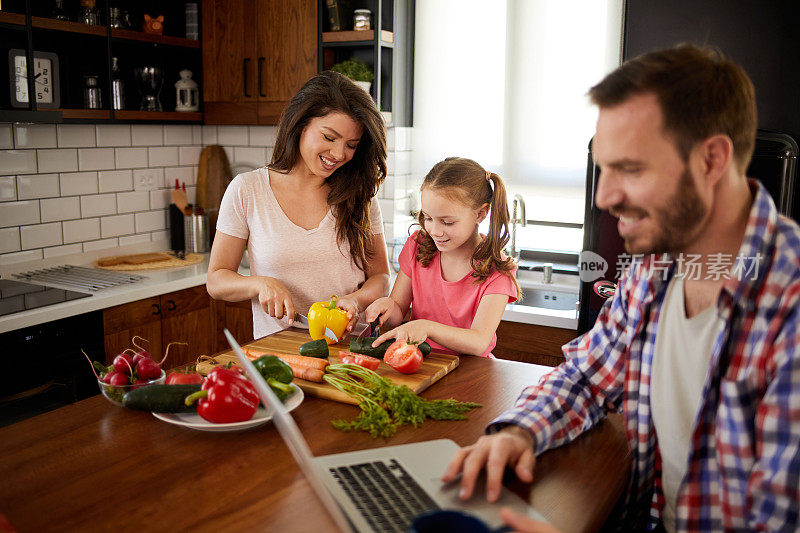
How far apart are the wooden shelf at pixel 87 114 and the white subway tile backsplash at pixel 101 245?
26.7 inches

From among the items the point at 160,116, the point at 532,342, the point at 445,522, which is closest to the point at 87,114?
the point at 160,116

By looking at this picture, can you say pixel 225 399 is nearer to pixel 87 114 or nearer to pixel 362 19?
pixel 87 114

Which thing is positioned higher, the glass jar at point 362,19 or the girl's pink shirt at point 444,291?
the glass jar at point 362,19

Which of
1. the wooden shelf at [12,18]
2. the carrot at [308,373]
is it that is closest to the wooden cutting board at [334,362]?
the carrot at [308,373]

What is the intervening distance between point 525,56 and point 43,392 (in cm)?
278

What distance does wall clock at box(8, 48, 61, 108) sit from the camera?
9.27ft

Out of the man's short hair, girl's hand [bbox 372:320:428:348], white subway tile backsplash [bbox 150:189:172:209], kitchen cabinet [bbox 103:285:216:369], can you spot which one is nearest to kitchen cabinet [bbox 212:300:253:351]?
kitchen cabinet [bbox 103:285:216:369]

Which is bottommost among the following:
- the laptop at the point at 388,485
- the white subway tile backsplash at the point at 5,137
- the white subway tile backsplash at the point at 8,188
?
the laptop at the point at 388,485

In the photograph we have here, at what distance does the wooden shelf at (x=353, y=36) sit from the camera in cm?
343

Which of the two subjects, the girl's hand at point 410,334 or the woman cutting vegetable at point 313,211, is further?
the woman cutting vegetable at point 313,211

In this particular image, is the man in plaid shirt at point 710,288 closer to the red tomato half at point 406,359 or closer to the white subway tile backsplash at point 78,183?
the red tomato half at point 406,359

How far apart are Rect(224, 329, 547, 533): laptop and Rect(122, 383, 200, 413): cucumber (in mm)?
275

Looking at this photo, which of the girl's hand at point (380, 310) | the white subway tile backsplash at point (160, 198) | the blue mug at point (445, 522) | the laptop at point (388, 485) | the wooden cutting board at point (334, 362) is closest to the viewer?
the blue mug at point (445, 522)

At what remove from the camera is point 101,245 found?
143 inches
